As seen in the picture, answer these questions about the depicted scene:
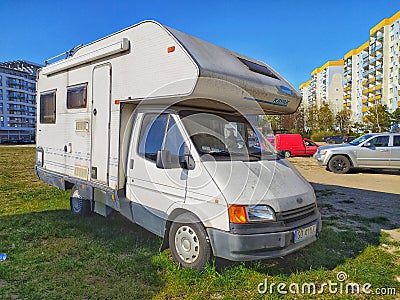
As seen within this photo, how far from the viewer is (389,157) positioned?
505 inches

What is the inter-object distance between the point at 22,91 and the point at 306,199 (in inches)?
4264

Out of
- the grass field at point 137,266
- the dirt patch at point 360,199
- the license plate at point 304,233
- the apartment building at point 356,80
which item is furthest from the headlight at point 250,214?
the apartment building at point 356,80

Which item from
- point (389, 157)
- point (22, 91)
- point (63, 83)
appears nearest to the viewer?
point (63, 83)

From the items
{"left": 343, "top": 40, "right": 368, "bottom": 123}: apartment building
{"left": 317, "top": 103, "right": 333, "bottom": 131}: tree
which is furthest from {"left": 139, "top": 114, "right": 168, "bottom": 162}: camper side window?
{"left": 343, "top": 40, "right": 368, "bottom": 123}: apartment building

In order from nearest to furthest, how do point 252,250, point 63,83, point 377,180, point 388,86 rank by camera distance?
point 252,250, point 63,83, point 377,180, point 388,86

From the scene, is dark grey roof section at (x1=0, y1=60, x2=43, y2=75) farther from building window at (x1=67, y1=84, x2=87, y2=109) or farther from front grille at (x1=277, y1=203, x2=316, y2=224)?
front grille at (x1=277, y1=203, x2=316, y2=224)

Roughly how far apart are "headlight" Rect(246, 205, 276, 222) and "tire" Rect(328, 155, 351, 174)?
11486 mm

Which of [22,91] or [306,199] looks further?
[22,91]

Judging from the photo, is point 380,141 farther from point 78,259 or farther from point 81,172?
point 78,259

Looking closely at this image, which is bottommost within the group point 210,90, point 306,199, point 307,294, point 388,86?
point 307,294

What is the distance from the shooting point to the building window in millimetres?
5555

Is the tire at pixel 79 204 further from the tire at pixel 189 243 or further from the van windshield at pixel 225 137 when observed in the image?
the van windshield at pixel 225 137

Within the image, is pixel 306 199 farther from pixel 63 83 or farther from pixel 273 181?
pixel 63 83

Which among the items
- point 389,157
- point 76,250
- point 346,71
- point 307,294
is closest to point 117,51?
point 76,250
